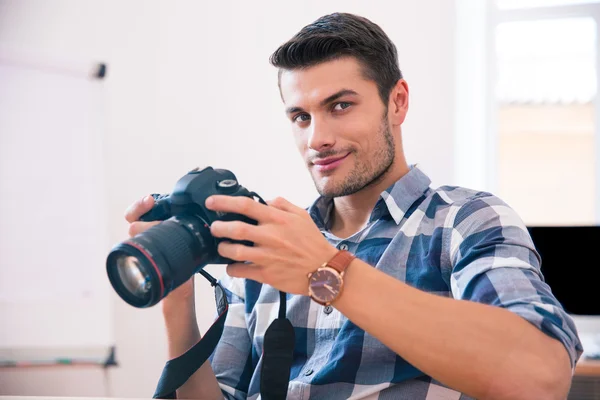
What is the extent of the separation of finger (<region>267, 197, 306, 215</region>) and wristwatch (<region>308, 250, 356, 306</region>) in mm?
72

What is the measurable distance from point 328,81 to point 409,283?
1.29 ft

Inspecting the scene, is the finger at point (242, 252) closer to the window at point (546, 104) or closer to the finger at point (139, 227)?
the finger at point (139, 227)

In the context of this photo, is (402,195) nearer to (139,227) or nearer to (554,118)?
(139,227)

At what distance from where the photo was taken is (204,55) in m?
1.93

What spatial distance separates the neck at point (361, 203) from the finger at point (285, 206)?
0.41m

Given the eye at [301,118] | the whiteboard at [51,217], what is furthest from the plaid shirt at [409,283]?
the whiteboard at [51,217]

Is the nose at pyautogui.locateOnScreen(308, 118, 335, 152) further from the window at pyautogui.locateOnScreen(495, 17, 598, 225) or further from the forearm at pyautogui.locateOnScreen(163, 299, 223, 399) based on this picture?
the window at pyautogui.locateOnScreen(495, 17, 598, 225)

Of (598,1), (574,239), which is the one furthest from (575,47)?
(574,239)

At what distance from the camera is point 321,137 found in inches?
39.9

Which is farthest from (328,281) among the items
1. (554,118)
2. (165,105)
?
(554,118)

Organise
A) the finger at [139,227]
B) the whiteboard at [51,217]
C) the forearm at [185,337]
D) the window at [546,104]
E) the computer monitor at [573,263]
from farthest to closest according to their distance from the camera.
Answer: the window at [546,104] < the whiteboard at [51,217] < the computer monitor at [573,263] < the forearm at [185,337] < the finger at [139,227]

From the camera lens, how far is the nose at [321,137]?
1015mm

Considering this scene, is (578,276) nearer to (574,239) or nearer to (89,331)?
(574,239)

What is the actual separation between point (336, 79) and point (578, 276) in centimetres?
106
